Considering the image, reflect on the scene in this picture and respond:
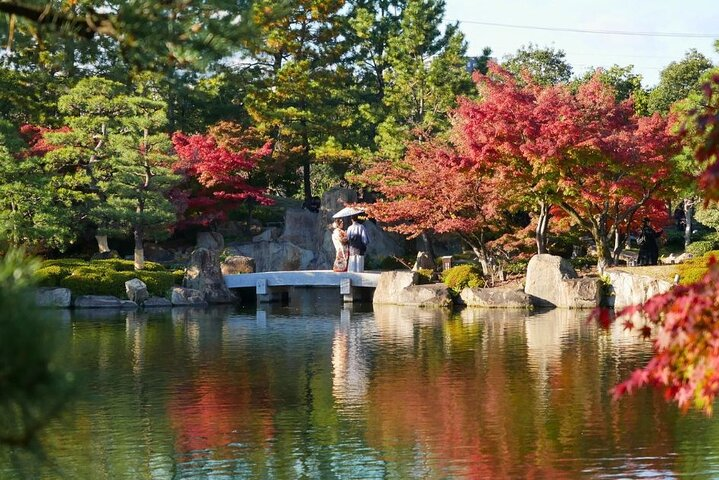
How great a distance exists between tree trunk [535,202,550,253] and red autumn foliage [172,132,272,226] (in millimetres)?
7381

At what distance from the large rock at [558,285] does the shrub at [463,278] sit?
139cm

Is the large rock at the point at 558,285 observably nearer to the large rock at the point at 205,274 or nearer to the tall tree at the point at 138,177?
the large rock at the point at 205,274

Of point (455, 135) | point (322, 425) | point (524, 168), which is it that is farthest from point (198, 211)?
point (322, 425)

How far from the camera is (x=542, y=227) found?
23.3 metres

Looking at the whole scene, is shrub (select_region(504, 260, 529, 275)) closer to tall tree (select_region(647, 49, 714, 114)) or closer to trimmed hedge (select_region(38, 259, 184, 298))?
trimmed hedge (select_region(38, 259, 184, 298))

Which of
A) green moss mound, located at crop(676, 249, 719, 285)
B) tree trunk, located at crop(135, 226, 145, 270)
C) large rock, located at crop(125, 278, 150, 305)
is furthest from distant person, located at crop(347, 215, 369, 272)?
green moss mound, located at crop(676, 249, 719, 285)

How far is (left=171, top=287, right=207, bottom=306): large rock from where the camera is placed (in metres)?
23.0

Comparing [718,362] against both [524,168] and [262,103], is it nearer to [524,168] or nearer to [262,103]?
[524,168]

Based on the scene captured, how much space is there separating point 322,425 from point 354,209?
15664mm

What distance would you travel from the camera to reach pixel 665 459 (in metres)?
8.46

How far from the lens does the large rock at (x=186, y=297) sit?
904 inches

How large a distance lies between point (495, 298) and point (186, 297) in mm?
6736

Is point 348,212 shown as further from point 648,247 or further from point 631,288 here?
point 631,288

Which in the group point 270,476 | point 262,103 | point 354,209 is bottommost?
point 270,476
